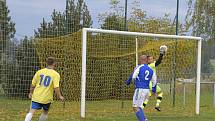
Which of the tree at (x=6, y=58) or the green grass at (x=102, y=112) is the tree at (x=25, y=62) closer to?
the tree at (x=6, y=58)

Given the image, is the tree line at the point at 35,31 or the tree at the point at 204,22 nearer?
the tree line at the point at 35,31

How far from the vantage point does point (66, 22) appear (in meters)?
22.7

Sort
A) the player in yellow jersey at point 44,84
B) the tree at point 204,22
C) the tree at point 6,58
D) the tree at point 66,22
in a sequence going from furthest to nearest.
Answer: the tree at point 204,22 < the tree at point 66,22 < the tree at point 6,58 < the player in yellow jersey at point 44,84

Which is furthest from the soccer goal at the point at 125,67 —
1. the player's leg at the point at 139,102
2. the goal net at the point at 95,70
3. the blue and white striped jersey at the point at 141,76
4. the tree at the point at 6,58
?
the blue and white striped jersey at the point at 141,76

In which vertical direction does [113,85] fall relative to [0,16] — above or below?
below

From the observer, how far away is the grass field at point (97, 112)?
56.2 ft

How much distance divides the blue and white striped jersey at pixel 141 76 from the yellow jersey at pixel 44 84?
249cm

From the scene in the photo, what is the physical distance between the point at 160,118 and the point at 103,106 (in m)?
2.90

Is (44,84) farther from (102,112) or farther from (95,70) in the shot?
(95,70)

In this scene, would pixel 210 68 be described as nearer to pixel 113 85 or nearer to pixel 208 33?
pixel 208 33

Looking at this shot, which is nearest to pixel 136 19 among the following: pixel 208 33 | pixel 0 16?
pixel 208 33

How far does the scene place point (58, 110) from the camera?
18516mm

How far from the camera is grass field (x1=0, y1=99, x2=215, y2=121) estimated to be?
17.1 meters

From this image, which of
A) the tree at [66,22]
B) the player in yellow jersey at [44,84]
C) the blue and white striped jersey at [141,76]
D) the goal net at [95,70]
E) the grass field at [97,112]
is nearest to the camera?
the player in yellow jersey at [44,84]
